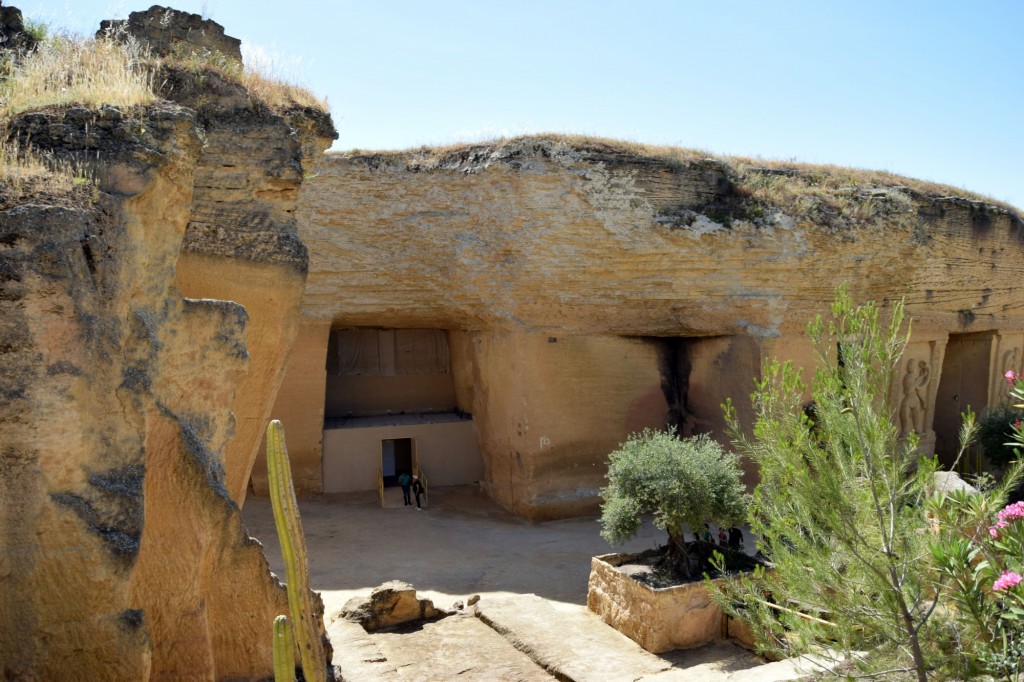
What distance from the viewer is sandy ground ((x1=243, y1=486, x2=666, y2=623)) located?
1017 cm

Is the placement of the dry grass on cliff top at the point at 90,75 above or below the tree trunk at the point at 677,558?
above

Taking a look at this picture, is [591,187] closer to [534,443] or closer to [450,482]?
[534,443]

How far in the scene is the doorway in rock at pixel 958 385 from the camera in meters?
16.9

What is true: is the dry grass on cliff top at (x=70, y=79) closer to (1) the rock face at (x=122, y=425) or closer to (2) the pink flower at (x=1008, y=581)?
(1) the rock face at (x=122, y=425)

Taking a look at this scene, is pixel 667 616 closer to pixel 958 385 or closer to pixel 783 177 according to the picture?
pixel 783 177

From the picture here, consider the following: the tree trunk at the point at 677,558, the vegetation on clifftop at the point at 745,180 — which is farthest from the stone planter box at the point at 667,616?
the vegetation on clifftop at the point at 745,180

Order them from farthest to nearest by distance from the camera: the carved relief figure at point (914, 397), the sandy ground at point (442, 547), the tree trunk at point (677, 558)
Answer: the carved relief figure at point (914, 397), the sandy ground at point (442, 547), the tree trunk at point (677, 558)

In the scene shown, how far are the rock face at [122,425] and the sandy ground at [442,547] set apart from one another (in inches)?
188

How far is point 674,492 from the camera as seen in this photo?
8961 mm

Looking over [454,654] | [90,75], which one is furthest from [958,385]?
[90,75]

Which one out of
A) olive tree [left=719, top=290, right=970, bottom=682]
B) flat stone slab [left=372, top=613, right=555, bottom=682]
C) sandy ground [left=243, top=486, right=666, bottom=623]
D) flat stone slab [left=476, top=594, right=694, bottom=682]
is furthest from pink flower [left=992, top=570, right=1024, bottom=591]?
sandy ground [left=243, top=486, right=666, bottom=623]

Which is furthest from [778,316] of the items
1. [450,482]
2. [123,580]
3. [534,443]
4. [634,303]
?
[123,580]

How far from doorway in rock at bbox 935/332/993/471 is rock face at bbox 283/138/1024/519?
11.6 feet

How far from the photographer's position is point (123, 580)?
12.0ft
